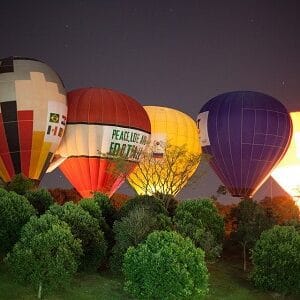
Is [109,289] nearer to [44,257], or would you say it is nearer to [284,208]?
[44,257]

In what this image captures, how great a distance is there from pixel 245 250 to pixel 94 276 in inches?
647

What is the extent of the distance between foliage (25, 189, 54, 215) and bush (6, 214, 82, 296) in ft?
32.8

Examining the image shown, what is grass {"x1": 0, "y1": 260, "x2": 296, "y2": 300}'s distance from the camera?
35.2 meters

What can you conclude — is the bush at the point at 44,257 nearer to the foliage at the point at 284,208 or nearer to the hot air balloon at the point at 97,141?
the hot air balloon at the point at 97,141

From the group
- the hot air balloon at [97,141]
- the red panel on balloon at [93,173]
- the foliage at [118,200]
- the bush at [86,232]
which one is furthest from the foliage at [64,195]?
the bush at [86,232]

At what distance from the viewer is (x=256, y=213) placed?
5019cm

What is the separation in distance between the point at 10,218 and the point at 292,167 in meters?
Answer: 51.5

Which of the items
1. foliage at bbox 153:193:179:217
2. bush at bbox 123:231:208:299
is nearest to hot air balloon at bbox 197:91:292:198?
foliage at bbox 153:193:179:217

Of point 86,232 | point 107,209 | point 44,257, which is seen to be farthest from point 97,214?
point 44,257

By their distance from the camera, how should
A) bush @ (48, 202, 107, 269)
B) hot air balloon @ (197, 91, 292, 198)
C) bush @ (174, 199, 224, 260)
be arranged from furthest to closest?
hot air balloon @ (197, 91, 292, 198), bush @ (174, 199, 224, 260), bush @ (48, 202, 107, 269)

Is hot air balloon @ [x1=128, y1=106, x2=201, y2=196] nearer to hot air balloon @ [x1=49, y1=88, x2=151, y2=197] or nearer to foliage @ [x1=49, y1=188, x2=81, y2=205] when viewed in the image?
hot air balloon @ [x1=49, y1=88, x2=151, y2=197]

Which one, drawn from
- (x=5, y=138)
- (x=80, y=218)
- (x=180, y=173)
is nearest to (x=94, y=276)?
(x=80, y=218)

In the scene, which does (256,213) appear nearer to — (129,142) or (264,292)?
(264,292)

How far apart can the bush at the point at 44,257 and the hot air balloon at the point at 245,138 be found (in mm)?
39589
